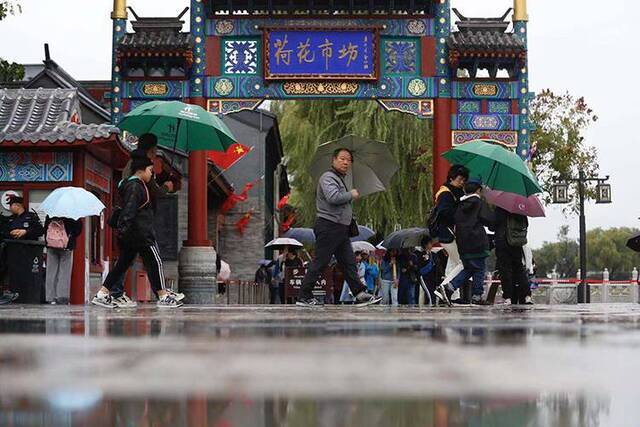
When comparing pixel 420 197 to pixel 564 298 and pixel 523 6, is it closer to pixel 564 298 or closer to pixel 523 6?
pixel 564 298

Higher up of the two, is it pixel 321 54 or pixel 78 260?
pixel 321 54

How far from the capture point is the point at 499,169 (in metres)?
13.6

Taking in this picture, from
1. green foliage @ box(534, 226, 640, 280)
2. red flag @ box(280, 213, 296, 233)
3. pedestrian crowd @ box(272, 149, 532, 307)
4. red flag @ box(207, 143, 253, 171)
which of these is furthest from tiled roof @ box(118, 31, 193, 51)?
green foliage @ box(534, 226, 640, 280)

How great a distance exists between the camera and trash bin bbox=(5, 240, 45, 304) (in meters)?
14.2

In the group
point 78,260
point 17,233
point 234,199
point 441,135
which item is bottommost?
point 78,260

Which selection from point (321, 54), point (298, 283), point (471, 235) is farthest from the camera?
point (298, 283)

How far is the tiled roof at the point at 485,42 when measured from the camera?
68.4 ft

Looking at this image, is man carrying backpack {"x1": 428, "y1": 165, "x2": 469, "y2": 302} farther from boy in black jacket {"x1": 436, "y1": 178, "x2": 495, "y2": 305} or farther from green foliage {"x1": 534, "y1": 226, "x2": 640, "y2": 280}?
green foliage {"x1": 534, "y1": 226, "x2": 640, "y2": 280}

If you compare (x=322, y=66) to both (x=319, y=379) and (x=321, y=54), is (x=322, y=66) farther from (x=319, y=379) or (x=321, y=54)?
(x=319, y=379)

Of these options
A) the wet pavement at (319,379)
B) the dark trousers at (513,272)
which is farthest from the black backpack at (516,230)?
the wet pavement at (319,379)

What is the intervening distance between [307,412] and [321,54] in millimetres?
19173

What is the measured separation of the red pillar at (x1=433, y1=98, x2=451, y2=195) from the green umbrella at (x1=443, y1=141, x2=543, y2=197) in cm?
666

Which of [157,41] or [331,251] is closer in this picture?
[331,251]

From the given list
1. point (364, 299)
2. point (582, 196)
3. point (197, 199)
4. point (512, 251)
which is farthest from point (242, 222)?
point (364, 299)
